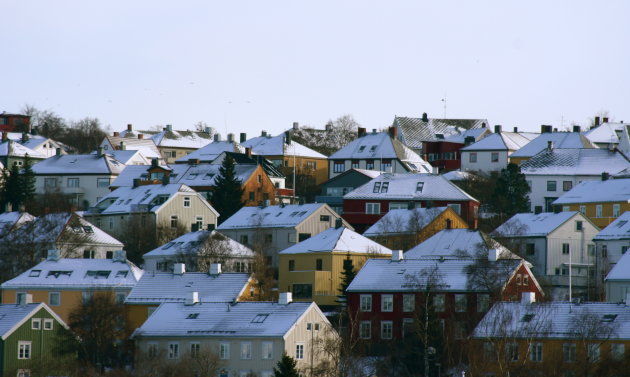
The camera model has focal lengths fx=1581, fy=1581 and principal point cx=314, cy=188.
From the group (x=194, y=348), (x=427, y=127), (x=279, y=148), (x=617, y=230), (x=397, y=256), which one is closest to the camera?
(x=194, y=348)

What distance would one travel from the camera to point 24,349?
75.8 m

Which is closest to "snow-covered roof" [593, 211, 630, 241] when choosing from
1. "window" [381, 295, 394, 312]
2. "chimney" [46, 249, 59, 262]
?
"window" [381, 295, 394, 312]

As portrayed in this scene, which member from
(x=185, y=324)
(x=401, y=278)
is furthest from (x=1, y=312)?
(x=401, y=278)

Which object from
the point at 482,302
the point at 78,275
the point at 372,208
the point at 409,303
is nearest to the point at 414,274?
the point at 409,303

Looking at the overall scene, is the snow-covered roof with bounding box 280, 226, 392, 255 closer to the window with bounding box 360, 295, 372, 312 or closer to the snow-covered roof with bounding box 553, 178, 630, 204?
the window with bounding box 360, 295, 372, 312

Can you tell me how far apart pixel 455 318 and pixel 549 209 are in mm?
36103

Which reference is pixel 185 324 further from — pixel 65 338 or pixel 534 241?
pixel 534 241

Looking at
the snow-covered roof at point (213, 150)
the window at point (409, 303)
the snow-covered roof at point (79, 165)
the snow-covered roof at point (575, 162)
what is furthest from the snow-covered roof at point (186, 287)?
the snow-covered roof at point (213, 150)

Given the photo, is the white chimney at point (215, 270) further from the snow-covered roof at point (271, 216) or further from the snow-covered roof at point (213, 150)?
the snow-covered roof at point (213, 150)

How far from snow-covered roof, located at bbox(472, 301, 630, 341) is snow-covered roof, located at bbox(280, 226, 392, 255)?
1876 cm

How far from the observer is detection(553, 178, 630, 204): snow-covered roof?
104 metres

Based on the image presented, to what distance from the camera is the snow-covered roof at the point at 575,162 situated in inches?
4579

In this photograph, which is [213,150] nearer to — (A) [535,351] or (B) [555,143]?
(B) [555,143]

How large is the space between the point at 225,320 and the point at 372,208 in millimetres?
34420
